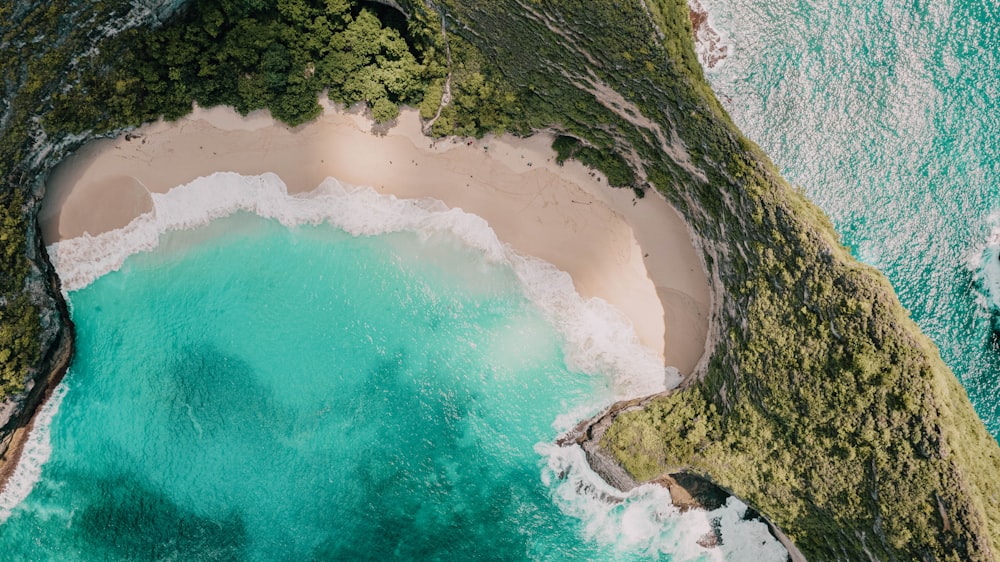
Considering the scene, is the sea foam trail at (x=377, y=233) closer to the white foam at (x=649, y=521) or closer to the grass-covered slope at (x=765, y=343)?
the grass-covered slope at (x=765, y=343)

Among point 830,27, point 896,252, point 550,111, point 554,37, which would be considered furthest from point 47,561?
point 830,27

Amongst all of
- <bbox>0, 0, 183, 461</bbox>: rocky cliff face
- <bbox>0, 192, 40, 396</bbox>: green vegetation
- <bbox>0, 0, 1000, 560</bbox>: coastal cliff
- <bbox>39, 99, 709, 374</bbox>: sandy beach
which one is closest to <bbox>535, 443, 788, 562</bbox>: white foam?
<bbox>0, 0, 1000, 560</bbox>: coastal cliff

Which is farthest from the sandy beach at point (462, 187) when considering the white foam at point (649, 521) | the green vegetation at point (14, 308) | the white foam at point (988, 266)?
the white foam at point (988, 266)

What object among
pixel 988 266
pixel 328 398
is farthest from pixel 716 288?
pixel 328 398

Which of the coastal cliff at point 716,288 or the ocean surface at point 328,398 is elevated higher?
the coastal cliff at point 716,288

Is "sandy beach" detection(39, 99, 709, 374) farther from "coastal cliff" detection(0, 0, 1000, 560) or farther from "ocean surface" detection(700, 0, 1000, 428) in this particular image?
"ocean surface" detection(700, 0, 1000, 428)
